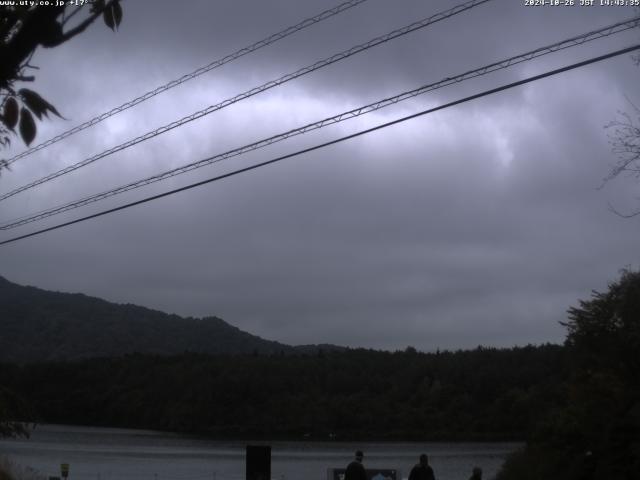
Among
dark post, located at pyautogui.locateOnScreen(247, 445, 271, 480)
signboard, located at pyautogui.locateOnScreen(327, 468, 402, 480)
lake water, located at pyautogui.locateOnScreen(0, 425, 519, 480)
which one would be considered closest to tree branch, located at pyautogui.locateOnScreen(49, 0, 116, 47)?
→ dark post, located at pyautogui.locateOnScreen(247, 445, 271, 480)

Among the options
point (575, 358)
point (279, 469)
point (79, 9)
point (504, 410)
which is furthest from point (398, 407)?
point (79, 9)

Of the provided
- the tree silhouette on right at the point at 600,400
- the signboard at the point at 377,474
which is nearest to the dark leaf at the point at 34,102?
the tree silhouette on right at the point at 600,400

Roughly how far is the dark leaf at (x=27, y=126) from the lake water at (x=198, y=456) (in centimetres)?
3035

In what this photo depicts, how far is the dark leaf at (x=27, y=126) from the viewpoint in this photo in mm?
3826

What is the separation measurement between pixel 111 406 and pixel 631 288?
82.5 metres

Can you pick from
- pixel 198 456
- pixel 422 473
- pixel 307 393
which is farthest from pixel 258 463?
pixel 307 393

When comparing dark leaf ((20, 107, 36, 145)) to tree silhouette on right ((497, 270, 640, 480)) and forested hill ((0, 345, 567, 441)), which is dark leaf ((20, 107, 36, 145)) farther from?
forested hill ((0, 345, 567, 441))

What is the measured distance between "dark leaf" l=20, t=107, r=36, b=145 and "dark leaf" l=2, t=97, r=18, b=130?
3cm

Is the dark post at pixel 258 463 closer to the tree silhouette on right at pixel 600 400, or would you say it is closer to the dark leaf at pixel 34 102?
the tree silhouette on right at pixel 600 400

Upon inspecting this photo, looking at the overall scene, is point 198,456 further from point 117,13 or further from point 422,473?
point 117,13

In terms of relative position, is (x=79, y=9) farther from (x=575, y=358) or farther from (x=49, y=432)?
(x=49, y=432)

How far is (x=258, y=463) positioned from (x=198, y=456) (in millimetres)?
45222

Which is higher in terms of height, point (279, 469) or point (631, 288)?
point (631, 288)

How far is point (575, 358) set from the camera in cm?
2383
